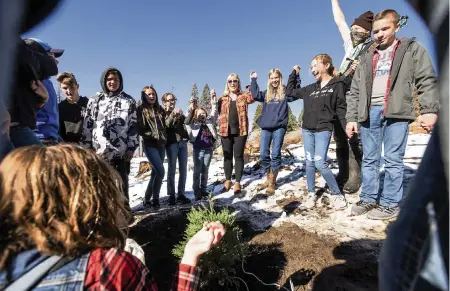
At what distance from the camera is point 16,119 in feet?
6.51

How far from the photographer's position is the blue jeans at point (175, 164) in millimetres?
5137

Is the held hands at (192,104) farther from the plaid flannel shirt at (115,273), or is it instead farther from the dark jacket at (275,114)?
the plaid flannel shirt at (115,273)

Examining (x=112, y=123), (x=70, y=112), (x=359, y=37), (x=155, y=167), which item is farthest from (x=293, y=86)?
(x=70, y=112)

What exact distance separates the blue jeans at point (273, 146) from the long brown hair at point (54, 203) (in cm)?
411

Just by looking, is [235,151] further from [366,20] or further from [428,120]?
[428,120]

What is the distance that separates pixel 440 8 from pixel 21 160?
1.25m

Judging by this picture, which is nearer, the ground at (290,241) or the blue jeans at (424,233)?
the blue jeans at (424,233)

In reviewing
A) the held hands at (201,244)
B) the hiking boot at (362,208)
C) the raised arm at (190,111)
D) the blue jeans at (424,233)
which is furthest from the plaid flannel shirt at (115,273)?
the raised arm at (190,111)

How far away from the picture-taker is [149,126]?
4.64 metres

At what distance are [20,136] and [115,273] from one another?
1664 millimetres

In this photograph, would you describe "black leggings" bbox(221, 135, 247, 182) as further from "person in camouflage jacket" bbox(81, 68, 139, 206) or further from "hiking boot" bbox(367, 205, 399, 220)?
"hiking boot" bbox(367, 205, 399, 220)

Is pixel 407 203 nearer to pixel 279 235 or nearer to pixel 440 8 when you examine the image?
pixel 440 8

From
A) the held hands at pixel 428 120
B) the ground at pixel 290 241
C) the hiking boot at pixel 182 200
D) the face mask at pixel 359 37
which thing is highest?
the face mask at pixel 359 37

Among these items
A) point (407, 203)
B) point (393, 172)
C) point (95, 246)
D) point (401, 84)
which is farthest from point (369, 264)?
point (95, 246)
